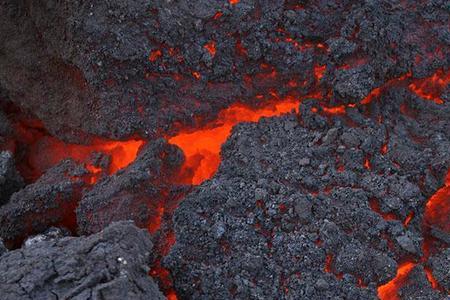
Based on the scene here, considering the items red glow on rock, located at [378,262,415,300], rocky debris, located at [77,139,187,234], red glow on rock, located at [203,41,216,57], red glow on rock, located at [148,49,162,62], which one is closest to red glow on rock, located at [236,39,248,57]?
red glow on rock, located at [203,41,216,57]

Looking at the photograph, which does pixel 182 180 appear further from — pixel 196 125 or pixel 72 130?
pixel 72 130

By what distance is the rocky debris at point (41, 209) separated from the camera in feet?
9.21

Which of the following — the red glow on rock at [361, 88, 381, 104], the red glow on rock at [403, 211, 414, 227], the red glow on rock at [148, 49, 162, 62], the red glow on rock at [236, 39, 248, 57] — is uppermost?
the red glow on rock at [148, 49, 162, 62]

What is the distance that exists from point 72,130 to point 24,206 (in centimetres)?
45

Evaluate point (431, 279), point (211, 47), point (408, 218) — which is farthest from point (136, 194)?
point (431, 279)

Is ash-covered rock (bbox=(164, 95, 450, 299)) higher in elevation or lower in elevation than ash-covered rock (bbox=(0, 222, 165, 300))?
lower

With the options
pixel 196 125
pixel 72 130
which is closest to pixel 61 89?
pixel 72 130

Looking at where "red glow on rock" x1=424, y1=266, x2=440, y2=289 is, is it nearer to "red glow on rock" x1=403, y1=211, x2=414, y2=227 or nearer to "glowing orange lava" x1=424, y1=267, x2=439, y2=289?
"glowing orange lava" x1=424, y1=267, x2=439, y2=289

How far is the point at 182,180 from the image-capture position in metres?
2.82

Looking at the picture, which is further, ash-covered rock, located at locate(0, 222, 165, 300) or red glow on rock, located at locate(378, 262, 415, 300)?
red glow on rock, located at locate(378, 262, 415, 300)

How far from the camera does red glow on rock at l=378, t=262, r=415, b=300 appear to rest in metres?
2.49

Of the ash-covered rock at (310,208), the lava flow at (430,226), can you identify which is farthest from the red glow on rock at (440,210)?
the ash-covered rock at (310,208)

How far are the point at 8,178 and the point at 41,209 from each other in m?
0.30

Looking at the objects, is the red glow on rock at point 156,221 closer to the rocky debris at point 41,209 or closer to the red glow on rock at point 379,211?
the rocky debris at point 41,209
